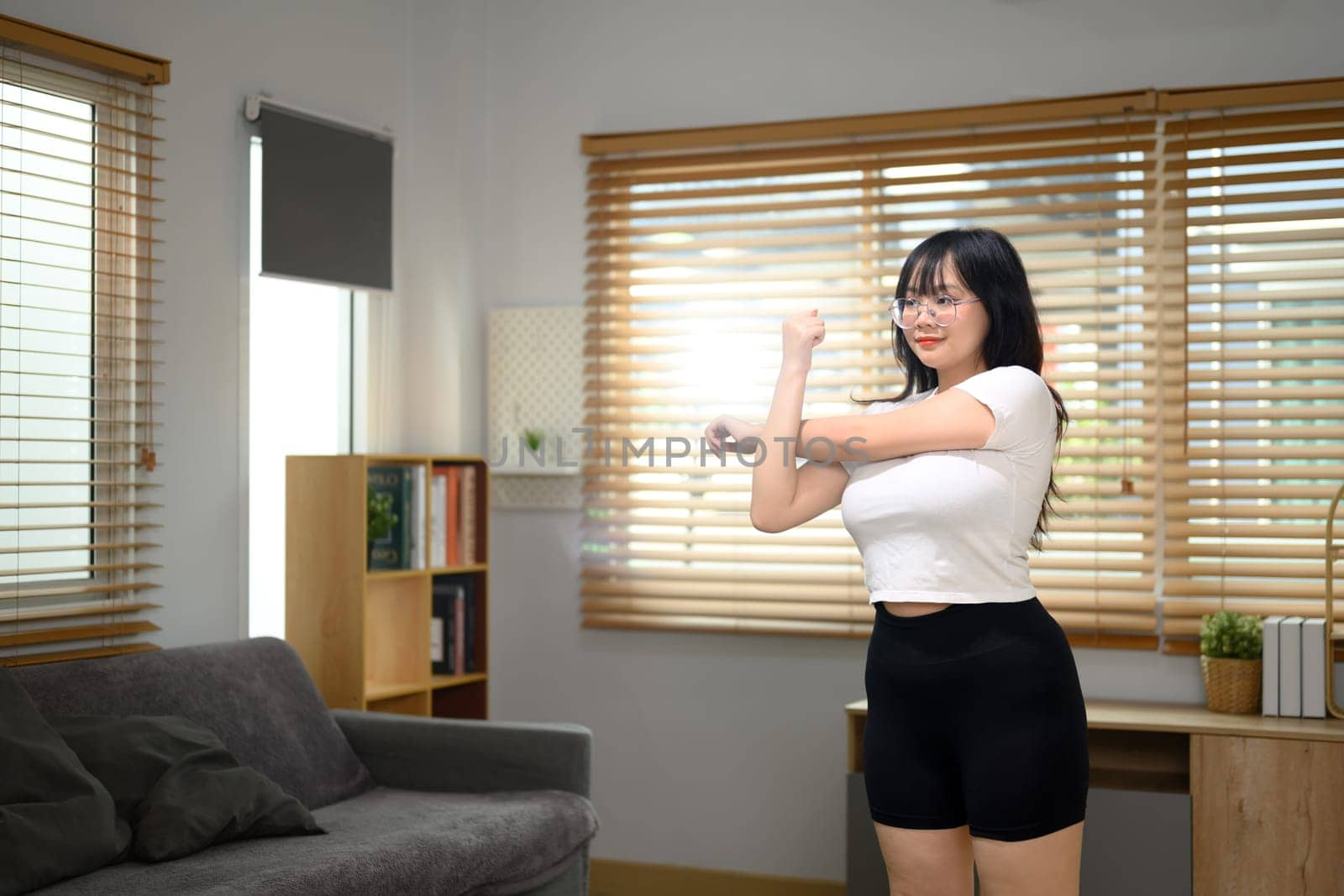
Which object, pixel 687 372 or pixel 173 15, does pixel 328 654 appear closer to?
pixel 687 372

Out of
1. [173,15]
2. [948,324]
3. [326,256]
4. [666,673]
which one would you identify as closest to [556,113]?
[326,256]

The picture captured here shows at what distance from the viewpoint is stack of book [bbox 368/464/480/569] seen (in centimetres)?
370

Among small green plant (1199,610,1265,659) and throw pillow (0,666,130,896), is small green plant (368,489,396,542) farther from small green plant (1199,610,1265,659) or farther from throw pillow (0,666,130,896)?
small green plant (1199,610,1265,659)

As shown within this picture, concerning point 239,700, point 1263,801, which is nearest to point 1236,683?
point 1263,801

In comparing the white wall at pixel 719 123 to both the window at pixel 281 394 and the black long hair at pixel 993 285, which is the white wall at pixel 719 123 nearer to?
the window at pixel 281 394

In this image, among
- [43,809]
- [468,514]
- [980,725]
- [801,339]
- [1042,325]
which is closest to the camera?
[980,725]

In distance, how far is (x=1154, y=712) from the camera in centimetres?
332

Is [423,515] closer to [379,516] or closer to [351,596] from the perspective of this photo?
[379,516]

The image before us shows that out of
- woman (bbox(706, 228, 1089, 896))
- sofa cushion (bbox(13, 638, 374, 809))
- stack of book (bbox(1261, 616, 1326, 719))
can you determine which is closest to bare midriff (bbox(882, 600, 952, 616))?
woman (bbox(706, 228, 1089, 896))

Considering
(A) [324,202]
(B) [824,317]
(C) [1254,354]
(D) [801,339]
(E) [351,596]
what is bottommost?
(E) [351,596]

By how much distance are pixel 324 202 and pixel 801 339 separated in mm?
2293

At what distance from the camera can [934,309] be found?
1.87 meters

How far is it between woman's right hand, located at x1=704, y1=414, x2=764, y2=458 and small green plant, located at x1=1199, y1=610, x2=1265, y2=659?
1.93 metres

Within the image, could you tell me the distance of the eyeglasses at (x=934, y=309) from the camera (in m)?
1.86
